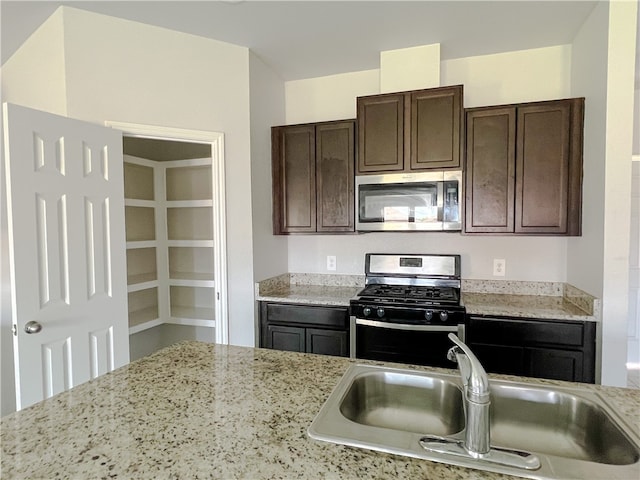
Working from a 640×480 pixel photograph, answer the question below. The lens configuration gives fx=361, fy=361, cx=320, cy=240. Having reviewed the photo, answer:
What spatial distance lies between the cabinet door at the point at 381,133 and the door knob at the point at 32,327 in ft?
7.06

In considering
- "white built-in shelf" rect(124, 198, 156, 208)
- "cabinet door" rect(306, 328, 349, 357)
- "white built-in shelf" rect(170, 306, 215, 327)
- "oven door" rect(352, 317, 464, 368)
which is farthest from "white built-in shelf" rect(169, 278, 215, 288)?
"oven door" rect(352, 317, 464, 368)

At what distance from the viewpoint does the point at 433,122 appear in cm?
250

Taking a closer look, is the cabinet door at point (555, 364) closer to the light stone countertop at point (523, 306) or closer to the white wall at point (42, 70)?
the light stone countertop at point (523, 306)

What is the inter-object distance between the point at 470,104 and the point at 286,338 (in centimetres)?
229

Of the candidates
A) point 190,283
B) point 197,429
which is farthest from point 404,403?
point 190,283

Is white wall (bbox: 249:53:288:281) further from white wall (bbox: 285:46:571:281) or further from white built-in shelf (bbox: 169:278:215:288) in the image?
white built-in shelf (bbox: 169:278:215:288)

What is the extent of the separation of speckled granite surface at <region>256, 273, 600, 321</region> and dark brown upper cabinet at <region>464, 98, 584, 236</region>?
0.49 meters

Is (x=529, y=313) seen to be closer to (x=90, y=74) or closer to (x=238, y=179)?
(x=238, y=179)

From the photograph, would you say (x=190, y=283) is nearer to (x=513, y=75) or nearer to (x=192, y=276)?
(x=192, y=276)

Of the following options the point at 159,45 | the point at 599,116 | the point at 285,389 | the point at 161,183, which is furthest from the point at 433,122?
the point at 161,183

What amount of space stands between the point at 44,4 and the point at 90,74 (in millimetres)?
413

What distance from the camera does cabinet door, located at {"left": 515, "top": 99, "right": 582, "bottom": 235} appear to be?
2.31 metres

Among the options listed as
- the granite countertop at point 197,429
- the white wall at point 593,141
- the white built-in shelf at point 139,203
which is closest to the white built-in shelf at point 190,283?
the white built-in shelf at point 139,203

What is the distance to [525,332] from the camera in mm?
2211
